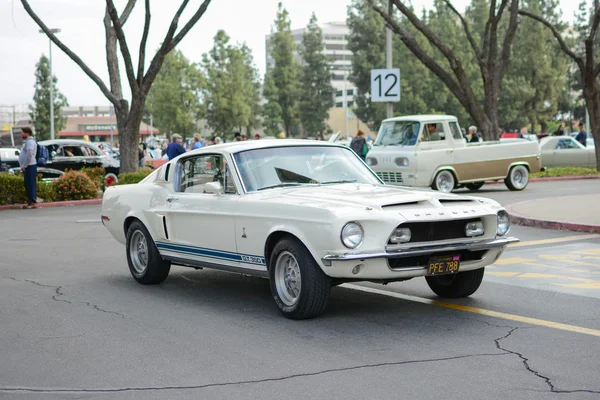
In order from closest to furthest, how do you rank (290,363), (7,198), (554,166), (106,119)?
(290,363) < (7,198) < (554,166) < (106,119)

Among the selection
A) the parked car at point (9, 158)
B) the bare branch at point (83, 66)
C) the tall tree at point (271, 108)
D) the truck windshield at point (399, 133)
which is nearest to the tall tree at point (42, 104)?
the tall tree at point (271, 108)

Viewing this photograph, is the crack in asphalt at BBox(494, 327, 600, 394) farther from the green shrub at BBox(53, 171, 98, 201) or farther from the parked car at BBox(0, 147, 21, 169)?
the parked car at BBox(0, 147, 21, 169)

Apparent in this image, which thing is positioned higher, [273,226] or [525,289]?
[273,226]

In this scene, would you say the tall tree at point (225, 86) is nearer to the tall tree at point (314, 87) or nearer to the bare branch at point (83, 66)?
the tall tree at point (314, 87)

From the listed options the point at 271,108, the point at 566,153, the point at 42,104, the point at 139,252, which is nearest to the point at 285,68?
the point at 271,108

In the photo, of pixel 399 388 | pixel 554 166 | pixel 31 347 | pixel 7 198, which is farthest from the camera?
pixel 554 166

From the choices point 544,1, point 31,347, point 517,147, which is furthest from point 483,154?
point 544,1

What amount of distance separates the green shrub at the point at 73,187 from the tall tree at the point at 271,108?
186 ft

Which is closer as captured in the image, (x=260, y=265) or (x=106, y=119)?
(x=260, y=265)

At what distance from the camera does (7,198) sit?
22.9 meters

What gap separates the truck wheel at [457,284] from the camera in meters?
8.28

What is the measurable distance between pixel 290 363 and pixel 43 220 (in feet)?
45.8

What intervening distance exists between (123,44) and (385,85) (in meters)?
7.88

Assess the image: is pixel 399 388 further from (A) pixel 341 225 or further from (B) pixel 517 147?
(B) pixel 517 147
